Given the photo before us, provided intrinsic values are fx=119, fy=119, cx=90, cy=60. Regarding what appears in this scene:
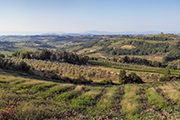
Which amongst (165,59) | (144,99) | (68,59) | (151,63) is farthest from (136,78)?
(165,59)

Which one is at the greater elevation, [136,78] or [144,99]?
[144,99]

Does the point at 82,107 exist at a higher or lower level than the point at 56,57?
higher

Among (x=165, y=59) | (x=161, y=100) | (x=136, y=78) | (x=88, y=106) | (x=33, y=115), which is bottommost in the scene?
(x=165, y=59)

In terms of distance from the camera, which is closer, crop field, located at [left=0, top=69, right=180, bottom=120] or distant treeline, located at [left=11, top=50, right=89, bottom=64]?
crop field, located at [left=0, top=69, right=180, bottom=120]

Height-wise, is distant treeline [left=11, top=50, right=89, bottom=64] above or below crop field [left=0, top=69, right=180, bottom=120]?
below

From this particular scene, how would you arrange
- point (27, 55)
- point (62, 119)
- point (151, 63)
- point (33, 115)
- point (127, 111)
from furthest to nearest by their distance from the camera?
point (151, 63) → point (27, 55) → point (127, 111) → point (62, 119) → point (33, 115)

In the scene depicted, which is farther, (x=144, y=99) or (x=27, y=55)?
(x=27, y=55)

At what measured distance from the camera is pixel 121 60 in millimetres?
149375

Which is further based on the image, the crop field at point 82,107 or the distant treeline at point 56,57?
the distant treeline at point 56,57

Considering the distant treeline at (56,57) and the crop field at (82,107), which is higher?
the crop field at (82,107)

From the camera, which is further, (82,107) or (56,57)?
(56,57)

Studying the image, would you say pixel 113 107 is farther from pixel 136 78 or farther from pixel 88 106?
pixel 136 78

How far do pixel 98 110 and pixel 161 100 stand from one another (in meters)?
7.59

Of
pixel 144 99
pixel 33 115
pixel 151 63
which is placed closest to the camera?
pixel 33 115
